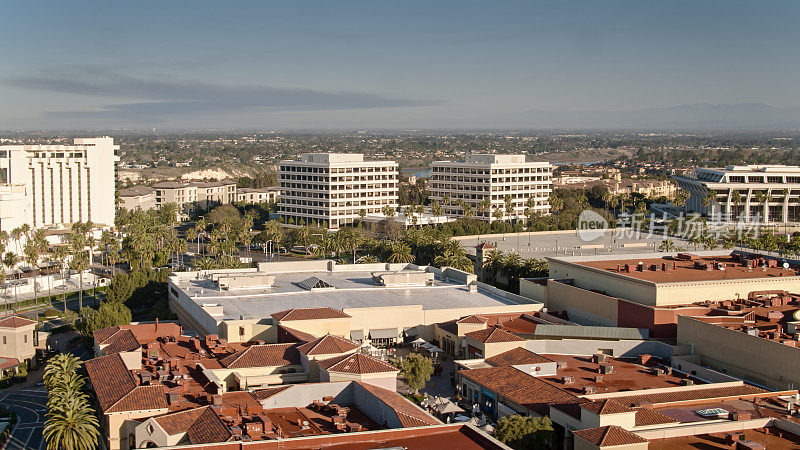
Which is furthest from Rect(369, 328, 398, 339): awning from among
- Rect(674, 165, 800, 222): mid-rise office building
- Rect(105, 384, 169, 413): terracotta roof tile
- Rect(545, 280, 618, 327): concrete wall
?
Rect(674, 165, 800, 222): mid-rise office building

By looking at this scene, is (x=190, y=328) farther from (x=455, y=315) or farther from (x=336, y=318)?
(x=455, y=315)

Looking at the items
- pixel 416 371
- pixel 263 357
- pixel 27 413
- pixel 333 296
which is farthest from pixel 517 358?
pixel 27 413

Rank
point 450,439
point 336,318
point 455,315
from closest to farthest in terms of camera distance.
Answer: point 450,439, point 336,318, point 455,315

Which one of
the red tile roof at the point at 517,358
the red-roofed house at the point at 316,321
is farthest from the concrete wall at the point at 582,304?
the red-roofed house at the point at 316,321

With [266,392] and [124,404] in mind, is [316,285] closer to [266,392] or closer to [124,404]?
[266,392]

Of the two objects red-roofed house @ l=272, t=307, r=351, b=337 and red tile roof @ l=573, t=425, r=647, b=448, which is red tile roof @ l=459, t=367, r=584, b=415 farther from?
red-roofed house @ l=272, t=307, r=351, b=337

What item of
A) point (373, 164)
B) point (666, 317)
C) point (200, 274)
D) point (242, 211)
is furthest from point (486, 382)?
point (242, 211)
